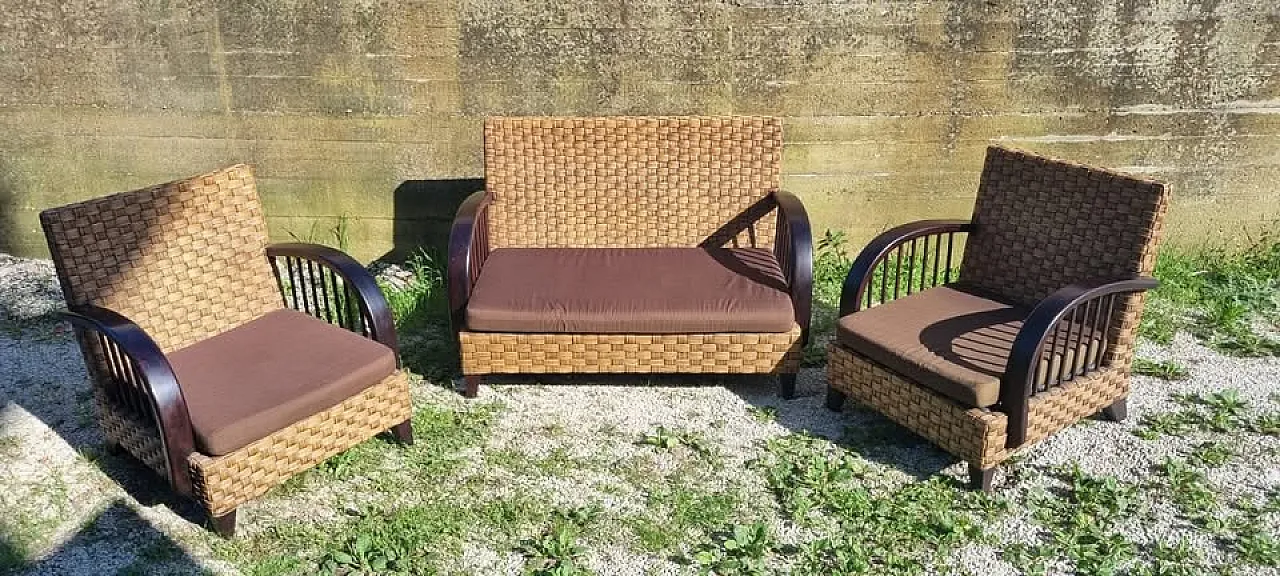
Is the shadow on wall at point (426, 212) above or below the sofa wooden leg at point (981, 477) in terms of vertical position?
above

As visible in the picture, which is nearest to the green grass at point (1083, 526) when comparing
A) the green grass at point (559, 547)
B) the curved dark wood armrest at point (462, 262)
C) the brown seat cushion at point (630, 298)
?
the brown seat cushion at point (630, 298)

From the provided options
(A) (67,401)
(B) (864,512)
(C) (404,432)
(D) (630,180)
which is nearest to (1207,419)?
(B) (864,512)

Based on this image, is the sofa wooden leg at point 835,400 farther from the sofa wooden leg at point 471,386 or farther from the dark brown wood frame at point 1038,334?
the sofa wooden leg at point 471,386

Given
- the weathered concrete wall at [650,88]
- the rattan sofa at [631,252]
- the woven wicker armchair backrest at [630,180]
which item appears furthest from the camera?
the weathered concrete wall at [650,88]

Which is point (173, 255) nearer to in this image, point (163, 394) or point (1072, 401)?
point (163, 394)

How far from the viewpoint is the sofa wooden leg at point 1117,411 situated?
12.9ft

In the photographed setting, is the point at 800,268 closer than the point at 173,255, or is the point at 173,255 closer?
the point at 173,255

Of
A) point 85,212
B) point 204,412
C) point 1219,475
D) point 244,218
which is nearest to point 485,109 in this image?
point 244,218

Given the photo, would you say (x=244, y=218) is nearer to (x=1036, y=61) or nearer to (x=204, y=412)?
(x=204, y=412)

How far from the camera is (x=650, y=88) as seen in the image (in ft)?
16.4

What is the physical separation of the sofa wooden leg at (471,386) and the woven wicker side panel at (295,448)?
472 millimetres

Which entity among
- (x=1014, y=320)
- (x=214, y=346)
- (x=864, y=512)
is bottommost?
(x=864, y=512)

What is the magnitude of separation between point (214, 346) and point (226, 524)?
0.72 meters

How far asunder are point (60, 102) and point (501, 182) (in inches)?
94.6
